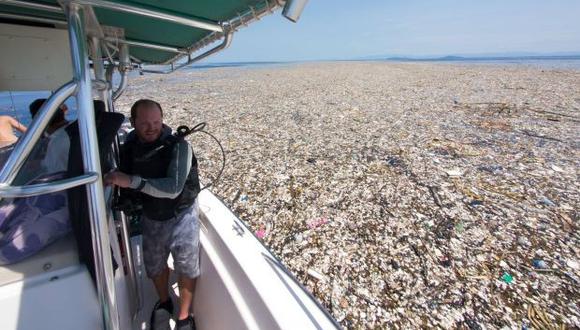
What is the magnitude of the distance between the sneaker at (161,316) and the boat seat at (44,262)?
1167 mm

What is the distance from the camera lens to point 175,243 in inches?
85.7

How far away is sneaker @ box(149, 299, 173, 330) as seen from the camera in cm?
227

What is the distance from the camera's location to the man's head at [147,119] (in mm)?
1960

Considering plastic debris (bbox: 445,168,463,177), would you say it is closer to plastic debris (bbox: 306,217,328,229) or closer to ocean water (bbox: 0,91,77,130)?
plastic debris (bbox: 306,217,328,229)

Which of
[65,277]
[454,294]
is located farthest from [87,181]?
[454,294]

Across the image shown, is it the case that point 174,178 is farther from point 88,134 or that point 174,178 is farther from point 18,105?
point 18,105

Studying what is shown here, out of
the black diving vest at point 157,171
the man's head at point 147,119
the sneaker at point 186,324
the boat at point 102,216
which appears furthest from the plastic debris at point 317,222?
the man's head at point 147,119

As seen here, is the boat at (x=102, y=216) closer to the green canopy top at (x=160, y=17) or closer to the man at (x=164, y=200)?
the green canopy top at (x=160, y=17)

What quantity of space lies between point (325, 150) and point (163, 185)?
5779mm

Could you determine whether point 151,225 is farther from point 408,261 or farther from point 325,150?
point 325,150

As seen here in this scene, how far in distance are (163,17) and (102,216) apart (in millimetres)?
824

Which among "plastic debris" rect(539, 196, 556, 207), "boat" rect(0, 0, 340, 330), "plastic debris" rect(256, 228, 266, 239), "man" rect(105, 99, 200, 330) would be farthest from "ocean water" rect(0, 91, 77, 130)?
"plastic debris" rect(539, 196, 556, 207)

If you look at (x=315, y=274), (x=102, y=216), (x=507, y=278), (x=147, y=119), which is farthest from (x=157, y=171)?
(x=507, y=278)

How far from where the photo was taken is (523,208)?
4.53m
